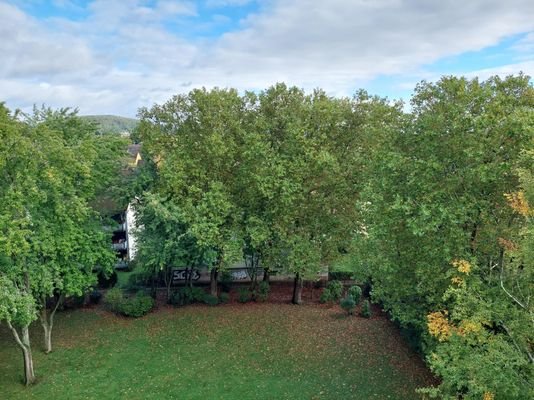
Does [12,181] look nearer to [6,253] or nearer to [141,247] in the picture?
[6,253]

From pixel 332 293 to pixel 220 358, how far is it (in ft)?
32.4

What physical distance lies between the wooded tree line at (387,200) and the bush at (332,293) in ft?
5.78

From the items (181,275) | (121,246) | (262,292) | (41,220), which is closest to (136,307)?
(262,292)

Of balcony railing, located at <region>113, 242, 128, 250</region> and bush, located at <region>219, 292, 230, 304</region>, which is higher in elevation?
balcony railing, located at <region>113, 242, 128, 250</region>

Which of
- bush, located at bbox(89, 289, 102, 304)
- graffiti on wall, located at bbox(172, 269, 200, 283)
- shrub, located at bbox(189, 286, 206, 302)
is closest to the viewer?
shrub, located at bbox(189, 286, 206, 302)

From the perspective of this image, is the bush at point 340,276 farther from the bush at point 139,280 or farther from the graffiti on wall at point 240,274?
the bush at point 139,280

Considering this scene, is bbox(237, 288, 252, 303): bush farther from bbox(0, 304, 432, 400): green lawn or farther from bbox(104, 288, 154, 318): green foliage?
bbox(104, 288, 154, 318): green foliage

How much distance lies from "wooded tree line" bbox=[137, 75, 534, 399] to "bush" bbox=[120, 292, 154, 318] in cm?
374

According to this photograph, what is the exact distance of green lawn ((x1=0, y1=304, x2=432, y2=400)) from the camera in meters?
16.8

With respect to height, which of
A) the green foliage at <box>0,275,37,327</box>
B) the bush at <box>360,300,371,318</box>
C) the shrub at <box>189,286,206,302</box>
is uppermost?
the green foliage at <box>0,275,37,327</box>

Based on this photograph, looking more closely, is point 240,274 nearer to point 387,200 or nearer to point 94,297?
point 94,297

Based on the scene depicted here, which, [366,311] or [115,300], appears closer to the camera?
[366,311]

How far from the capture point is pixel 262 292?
1080 inches

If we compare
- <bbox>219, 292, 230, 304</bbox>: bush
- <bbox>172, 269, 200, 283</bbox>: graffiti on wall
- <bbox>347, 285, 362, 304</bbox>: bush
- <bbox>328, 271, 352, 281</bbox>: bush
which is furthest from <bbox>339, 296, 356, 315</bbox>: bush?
<bbox>172, 269, 200, 283</bbox>: graffiti on wall
